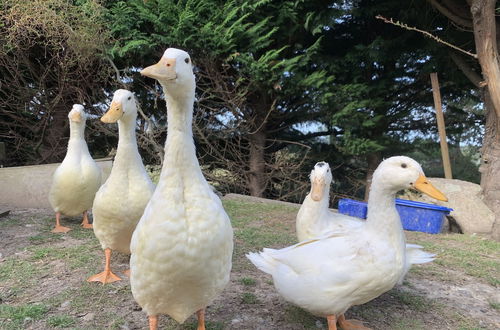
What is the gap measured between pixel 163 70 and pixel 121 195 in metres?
1.51

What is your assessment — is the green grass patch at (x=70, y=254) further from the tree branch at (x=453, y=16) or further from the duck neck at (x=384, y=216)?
the tree branch at (x=453, y=16)

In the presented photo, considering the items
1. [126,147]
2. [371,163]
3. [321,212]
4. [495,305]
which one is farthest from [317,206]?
[371,163]

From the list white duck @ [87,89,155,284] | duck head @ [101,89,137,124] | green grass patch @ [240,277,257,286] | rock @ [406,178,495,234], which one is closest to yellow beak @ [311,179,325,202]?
green grass patch @ [240,277,257,286]

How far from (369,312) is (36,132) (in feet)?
23.1

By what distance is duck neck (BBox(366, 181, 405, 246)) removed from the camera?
7.38 ft

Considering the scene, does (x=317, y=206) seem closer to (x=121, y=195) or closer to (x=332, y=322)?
(x=332, y=322)

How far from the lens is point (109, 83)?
23.3ft

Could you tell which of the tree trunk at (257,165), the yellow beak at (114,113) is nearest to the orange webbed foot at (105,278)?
the yellow beak at (114,113)

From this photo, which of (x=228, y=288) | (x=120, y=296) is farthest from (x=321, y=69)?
(x=120, y=296)

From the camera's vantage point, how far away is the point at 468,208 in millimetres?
5648

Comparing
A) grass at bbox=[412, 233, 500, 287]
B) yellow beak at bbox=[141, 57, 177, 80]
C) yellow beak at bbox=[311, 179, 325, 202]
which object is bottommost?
grass at bbox=[412, 233, 500, 287]

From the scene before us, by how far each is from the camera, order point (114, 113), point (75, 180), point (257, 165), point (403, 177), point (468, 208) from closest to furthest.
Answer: point (403, 177) < point (114, 113) < point (75, 180) < point (468, 208) < point (257, 165)

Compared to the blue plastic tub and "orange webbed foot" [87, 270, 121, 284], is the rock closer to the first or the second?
the blue plastic tub

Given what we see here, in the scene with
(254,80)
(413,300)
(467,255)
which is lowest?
(413,300)
